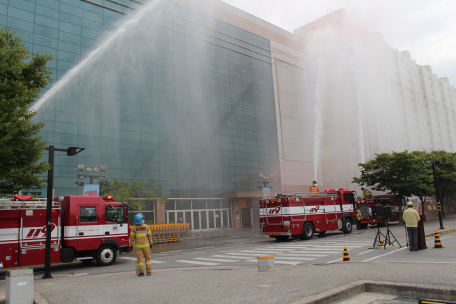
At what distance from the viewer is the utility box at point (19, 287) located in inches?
235

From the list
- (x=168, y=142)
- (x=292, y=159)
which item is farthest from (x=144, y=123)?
(x=292, y=159)

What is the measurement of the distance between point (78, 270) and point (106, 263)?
1.12 metres

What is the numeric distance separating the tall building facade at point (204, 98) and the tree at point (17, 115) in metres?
18.9

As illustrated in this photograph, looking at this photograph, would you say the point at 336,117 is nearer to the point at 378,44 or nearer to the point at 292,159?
the point at 292,159

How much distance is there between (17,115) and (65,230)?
15.9ft

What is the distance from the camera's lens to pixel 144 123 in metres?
36.3

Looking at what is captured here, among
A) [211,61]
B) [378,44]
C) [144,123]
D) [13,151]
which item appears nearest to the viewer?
[13,151]

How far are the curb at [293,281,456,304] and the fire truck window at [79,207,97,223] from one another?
1037 centimetres

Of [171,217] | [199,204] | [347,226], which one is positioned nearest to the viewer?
[347,226]

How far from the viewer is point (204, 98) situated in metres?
42.2

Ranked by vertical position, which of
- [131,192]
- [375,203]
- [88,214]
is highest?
[131,192]

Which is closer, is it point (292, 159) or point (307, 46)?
point (292, 159)

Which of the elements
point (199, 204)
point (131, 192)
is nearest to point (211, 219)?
point (199, 204)

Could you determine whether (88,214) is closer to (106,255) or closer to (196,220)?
(106,255)
